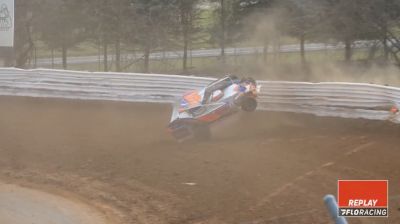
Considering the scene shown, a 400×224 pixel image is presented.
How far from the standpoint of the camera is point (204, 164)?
1009cm

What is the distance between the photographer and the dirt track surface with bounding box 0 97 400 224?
25.4 ft

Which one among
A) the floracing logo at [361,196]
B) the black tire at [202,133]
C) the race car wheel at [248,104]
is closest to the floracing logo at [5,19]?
the black tire at [202,133]

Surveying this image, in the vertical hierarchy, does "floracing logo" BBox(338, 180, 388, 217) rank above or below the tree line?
below

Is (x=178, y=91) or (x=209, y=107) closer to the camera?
(x=209, y=107)

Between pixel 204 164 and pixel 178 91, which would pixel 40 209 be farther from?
pixel 178 91

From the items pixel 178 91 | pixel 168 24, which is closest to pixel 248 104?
pixel 178 91

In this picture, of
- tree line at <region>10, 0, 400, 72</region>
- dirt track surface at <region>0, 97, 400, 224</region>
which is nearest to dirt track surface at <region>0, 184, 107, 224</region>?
dirt track surface at <region>0, 97, 400, 224</region>

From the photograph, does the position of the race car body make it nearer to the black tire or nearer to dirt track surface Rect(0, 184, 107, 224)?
the black tire

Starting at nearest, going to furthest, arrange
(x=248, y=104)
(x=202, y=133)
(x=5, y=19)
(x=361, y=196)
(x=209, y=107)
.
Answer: (x=361, y=196), (x=209, y=107), (x=248, y=104), (x=202, y=133), (x=5, y=19)

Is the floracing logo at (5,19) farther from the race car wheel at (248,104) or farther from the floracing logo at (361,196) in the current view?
the floracing logo at (361,196)

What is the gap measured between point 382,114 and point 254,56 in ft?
43.3

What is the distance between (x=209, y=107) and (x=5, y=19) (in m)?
12.5

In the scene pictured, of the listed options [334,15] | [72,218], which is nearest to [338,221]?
[72,218]

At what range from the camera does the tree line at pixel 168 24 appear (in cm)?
2261
